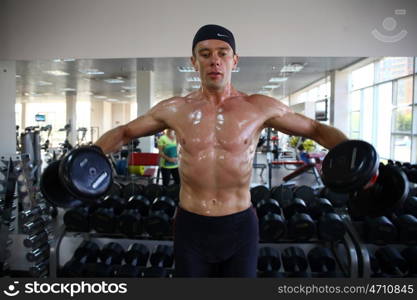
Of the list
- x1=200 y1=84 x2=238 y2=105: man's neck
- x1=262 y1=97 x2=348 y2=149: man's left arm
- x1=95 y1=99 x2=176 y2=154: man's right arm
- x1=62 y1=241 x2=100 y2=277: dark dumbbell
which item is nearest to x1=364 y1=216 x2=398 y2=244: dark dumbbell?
x1=262 y1=97 x2=348 y2=149: man's left arm

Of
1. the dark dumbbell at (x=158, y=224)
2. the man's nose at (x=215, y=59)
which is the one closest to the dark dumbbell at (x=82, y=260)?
the dark dumbbell at (x=158, y=224)

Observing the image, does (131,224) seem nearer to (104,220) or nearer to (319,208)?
(104,220)

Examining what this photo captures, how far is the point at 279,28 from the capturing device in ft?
8.52

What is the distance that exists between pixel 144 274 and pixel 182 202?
1.24 meters

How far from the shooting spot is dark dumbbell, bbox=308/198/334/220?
244 cm

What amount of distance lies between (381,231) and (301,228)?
0.54 metres

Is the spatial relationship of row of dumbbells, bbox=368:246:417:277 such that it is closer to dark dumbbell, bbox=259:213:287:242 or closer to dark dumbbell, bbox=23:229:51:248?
dark dumbbell, bbox=259:213:287:242

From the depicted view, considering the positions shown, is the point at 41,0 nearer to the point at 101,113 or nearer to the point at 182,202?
the point at 182,202

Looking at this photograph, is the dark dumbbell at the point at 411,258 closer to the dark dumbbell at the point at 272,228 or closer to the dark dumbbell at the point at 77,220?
the dark dumbbell at the point at 272,228

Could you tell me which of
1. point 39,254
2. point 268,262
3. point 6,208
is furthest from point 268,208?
point 6,208

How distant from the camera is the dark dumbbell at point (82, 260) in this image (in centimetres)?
224

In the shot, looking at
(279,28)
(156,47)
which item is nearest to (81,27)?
(156,47)

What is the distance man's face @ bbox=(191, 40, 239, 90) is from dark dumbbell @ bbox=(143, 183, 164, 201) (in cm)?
189

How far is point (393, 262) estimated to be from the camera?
2.17 meters
